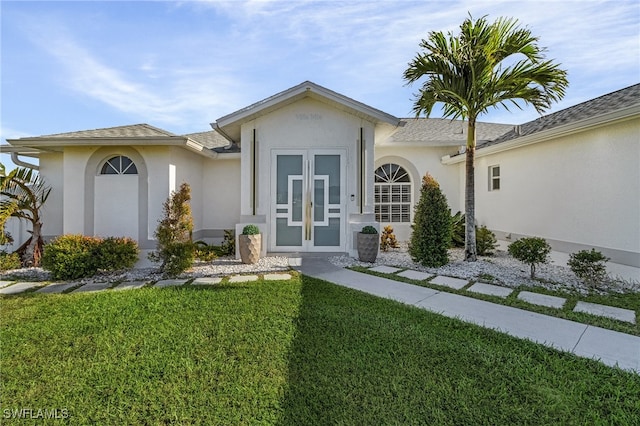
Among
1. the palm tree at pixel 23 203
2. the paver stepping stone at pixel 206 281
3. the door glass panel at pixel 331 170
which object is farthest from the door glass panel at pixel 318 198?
the palm tree at pixel 23 203

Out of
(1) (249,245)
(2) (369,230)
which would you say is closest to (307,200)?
(2) (369,230)

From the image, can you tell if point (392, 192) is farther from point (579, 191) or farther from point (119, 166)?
point (119, 166)

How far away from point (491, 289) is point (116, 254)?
8849mm

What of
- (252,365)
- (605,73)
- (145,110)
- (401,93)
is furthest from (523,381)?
(145,110)

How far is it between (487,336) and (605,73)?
30.1ft

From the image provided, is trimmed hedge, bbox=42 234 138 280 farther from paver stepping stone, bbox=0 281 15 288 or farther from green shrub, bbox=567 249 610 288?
green shrub, bbox=567 249 610 288

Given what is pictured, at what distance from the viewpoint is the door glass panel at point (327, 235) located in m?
9.70

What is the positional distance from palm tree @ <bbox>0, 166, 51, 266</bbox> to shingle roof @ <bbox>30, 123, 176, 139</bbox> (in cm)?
140

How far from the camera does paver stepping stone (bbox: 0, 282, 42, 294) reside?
20.9ft

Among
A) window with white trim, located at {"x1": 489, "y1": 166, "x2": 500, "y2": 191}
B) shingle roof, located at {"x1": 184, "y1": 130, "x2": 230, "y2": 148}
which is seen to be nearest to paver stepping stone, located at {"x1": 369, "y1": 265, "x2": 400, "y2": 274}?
window with white trim, located at {"x1": 489, "y1": 166, "x2": 500, "y2": 191}

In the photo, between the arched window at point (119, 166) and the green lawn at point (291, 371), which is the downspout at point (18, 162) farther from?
the green lawn at point (291, 371)

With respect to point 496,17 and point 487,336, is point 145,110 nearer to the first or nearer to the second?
point 496,17

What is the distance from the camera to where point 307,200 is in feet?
31.6

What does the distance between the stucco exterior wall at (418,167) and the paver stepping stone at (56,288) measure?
10318 mm
